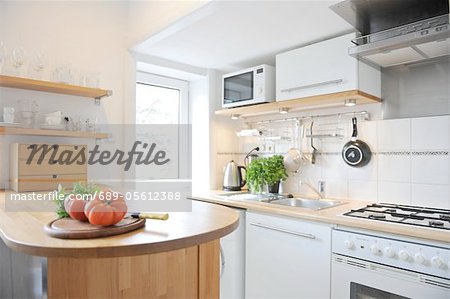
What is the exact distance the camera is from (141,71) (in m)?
2.84

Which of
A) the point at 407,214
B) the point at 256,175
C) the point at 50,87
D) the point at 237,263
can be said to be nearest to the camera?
the point at 407,214

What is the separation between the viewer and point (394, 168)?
2082 mm

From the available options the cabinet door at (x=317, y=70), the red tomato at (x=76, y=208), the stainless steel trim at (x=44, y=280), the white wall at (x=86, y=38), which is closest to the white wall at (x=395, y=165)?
the cabinet door at (x=317, y=70)

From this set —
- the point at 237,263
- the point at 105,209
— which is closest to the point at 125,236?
the point at 105,209

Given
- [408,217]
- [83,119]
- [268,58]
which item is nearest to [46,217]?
[83,119]

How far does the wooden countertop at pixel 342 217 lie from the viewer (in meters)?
1.38

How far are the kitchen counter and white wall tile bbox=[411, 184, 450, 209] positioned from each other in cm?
138

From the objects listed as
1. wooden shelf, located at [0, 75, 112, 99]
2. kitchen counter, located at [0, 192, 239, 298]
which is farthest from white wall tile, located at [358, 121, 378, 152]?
wooden shelf, located at [0, 75, 112, 99]

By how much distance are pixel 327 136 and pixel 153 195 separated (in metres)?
1.34

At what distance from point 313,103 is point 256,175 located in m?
0.70

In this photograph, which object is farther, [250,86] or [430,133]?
[250,86]

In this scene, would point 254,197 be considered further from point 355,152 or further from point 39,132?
point 39,132

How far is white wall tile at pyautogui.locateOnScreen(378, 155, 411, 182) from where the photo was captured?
2031 mm

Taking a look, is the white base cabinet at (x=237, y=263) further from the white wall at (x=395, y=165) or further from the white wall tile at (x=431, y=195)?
the white wall tile at (x=431, y=195)
